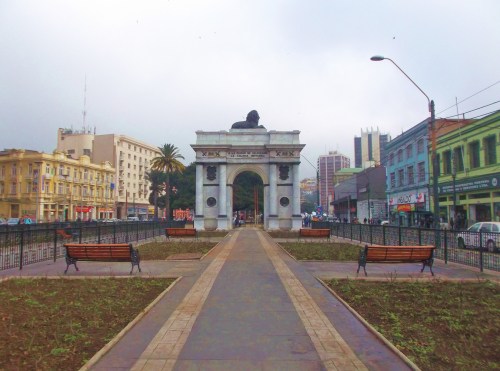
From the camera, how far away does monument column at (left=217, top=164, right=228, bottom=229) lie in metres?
45.6

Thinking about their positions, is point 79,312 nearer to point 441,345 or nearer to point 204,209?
point 441,345

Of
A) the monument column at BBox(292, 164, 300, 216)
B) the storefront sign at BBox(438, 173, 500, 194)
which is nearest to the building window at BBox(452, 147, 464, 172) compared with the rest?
the storefront sign at BBox(438, 173, 500, 194)

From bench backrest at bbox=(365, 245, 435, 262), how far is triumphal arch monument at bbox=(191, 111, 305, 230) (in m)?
33.1

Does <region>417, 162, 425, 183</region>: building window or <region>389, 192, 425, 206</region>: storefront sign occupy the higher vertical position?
<region>417, 162, 425, 183</region>: building window

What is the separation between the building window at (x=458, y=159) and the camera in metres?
41.2

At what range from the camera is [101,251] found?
12.7 m

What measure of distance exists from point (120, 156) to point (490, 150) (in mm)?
78659

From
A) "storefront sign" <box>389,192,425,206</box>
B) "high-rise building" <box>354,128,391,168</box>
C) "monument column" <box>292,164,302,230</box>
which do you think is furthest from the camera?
"high-rise building" <box>354,128,391,168</box>

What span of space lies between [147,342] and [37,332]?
1746 millimetres

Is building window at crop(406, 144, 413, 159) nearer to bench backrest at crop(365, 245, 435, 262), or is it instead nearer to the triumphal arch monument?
the triumphal arch monument

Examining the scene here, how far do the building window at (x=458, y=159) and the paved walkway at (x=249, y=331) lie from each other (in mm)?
32319

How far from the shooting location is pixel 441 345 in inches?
227

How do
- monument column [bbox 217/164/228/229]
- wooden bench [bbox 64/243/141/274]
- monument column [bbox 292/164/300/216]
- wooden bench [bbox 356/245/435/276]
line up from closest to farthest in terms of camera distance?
wooden bench [bbox 356/245/435/276] < wooden bench [bbox 64/243/141/274] < monument column [bbox 217/164/228/229] < monument column [bbox 292/164/300/216]

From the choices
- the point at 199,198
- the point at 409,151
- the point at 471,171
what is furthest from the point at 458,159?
the point at 199,198
